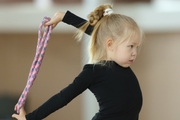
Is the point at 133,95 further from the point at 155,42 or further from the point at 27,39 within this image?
the point at 27,39

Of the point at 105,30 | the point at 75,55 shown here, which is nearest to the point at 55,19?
the point at 105,30

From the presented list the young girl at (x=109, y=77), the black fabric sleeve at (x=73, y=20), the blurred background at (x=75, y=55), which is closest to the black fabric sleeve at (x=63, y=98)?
the young girl at (x=109, y=77)

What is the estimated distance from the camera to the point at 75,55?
1.77 metres

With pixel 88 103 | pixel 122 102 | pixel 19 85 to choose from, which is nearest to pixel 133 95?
pixel 122 102

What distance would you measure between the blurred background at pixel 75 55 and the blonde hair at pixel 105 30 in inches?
25.2

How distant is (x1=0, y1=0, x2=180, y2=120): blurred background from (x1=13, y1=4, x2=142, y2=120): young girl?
0.66 metres

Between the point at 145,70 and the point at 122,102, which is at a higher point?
the point at 145,70

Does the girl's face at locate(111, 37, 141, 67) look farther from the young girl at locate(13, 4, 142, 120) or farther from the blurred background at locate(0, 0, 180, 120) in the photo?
the blurred background at locate(0, 0, 180, 120)

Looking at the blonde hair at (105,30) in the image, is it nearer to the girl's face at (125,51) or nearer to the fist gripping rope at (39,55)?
the girl's face at (125,51)

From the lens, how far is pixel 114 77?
0.81 metres

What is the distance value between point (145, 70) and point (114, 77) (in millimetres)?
878

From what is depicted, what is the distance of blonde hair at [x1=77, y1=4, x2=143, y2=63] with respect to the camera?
83 centimetres

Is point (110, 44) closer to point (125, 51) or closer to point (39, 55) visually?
point (125, 51)

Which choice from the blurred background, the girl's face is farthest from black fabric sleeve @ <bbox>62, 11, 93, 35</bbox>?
the blurred background
